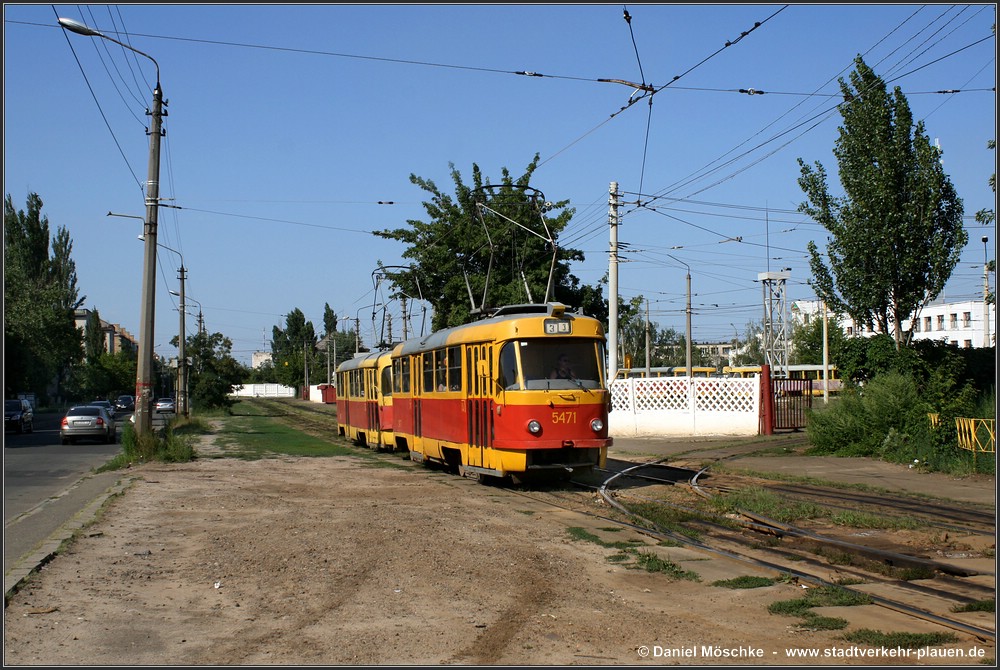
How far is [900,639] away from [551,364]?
9668 mm

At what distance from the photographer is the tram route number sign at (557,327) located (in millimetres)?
15367

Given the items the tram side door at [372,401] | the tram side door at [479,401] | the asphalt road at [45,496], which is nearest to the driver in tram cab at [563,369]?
the tram side door at [479,401]

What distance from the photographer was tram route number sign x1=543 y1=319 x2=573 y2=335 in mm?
15367

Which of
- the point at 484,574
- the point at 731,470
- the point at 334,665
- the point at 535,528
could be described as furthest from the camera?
the point at 731,470

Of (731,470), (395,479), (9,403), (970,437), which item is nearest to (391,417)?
(395,479)

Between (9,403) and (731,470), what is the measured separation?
116 ft

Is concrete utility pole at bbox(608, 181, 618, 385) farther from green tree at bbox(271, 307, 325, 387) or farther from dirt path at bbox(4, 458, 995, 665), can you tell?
green tree at bbox(271, 307, 325, 387)

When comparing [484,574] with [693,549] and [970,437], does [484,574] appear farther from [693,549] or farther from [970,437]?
[970,437]

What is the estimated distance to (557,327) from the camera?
15.4 metres

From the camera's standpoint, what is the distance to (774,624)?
6.65 m

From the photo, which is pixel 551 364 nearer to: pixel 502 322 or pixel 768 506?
pixel 502 322

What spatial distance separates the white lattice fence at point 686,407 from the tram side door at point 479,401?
13.6 m

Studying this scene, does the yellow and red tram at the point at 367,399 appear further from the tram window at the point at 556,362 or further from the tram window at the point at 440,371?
the tram window at the point at 556,362

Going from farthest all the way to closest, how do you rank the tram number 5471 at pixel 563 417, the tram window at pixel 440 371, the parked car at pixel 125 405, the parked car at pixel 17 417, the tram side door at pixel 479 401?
the parked car at pixel 125 405, the parked car at pixel 17 417, the tram window at pixel 440 371, the tram side door at pixel 479 401, the tram number 5471 at pixel 563 417
